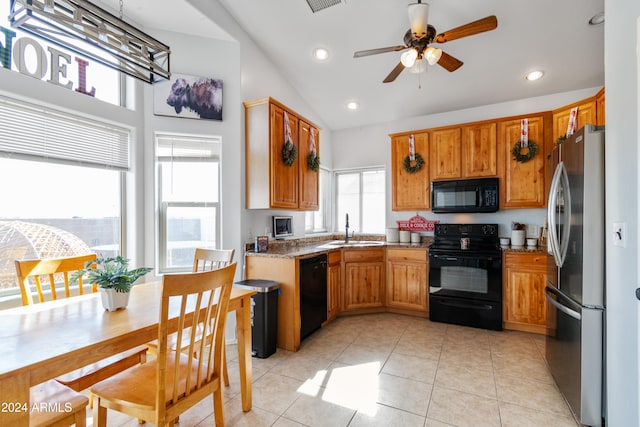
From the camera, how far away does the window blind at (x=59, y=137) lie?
2023mm

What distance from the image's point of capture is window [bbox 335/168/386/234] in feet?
15.5

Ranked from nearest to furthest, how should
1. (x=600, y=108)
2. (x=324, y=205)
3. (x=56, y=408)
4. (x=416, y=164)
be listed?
(x=56, y=408) < (x=600, y=108) < (x=416, y=164) < (x=324, y=205)

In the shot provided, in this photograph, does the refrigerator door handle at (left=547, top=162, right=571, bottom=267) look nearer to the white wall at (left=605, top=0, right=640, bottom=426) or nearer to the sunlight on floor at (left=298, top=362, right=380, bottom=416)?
the white wall at (left=605, top=0, right=640, bottom=426)

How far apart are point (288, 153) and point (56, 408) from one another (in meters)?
2.55

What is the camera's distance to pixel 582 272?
1745mm

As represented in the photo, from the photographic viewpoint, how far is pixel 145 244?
2.89 m

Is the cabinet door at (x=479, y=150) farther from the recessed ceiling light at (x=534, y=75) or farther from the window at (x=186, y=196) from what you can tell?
the window at (x=186, y=196)

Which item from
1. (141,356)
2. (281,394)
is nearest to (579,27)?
(281,394)

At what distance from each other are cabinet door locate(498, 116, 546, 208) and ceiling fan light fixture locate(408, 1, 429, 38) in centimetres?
195

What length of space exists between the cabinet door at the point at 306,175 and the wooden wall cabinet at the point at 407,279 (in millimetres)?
1236

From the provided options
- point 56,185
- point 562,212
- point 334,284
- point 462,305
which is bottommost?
point 462,305

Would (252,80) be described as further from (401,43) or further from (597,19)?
(597,19)

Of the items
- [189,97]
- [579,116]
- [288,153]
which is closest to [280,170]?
[288,153]

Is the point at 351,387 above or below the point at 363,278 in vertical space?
below
